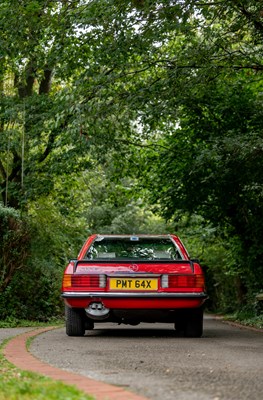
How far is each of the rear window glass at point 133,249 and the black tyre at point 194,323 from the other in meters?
0.97

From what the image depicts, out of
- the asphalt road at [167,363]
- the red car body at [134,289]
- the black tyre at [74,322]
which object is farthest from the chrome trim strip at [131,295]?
the asphalt road at [167,363]

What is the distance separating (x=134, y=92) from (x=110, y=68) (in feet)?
Result: 2.19

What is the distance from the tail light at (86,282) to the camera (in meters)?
10.7

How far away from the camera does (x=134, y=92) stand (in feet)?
47.5

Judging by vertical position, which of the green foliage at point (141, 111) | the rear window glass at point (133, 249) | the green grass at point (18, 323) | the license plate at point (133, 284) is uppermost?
the green foliage at point (141, 111)

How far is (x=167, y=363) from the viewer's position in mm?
7184

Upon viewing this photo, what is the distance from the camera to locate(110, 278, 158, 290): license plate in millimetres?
10703

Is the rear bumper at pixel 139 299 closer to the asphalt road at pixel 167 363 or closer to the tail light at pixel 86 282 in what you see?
the tail light at pixel 86 282

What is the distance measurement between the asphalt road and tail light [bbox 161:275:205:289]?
79 cm

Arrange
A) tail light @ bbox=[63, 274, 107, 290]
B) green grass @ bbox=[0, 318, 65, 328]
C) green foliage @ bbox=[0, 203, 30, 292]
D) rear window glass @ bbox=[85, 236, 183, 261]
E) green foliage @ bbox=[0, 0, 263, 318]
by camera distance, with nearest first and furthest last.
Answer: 1. tail light @ bbox=[63, 274, 107, 290]
2. rear window glass @ bbox=[85, 236, 183, 261]
3. green foliage @ bbox=[0, 0, 263, 318]
4. green grass @ bbox=[0, 318, 65, 328]
5. green foliage @ bbox=[0, 203, 30, 292]

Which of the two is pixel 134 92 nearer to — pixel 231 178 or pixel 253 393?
pixel 231 178

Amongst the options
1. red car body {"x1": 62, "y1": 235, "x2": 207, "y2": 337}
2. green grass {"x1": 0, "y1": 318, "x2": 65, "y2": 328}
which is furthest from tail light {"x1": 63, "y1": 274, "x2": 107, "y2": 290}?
green grass {"x1": 0, "y1": 318, "x2": 65, "y2": 328}

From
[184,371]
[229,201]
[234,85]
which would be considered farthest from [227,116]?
[184,371]

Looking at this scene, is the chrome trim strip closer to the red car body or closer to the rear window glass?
the red car body
